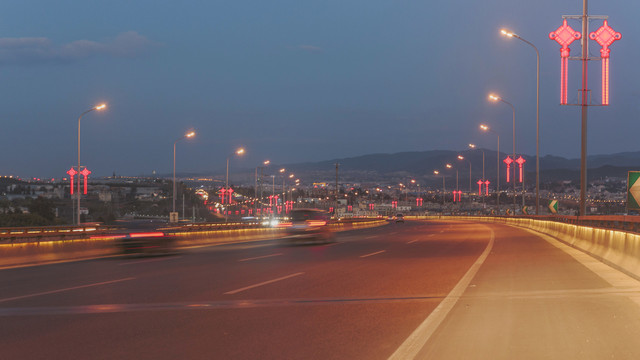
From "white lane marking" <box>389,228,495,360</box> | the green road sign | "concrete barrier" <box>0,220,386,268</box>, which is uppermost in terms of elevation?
the green road sign

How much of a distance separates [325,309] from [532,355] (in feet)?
14.7

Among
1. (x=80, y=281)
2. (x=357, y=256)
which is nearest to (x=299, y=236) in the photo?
(x=357, y=256)

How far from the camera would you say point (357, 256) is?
24.2m

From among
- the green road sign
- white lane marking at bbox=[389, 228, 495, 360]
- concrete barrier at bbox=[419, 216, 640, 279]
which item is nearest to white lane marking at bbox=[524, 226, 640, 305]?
concrete barrier at bbox=[419, 216, 640, 279]

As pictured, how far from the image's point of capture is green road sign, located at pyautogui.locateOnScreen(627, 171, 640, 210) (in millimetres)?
19188

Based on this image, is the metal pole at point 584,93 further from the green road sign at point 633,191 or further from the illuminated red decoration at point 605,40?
the green road sign at point 633,191

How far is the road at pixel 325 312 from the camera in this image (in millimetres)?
8141

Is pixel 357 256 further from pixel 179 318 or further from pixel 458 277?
pixel 179 318

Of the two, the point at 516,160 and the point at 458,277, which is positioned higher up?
the point at 516,160

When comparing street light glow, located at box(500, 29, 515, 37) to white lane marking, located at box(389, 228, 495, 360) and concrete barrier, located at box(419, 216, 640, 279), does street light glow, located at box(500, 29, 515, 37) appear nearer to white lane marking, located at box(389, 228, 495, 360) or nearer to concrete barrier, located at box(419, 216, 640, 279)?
concrete barrier, located at box(419, 216, 640, 279)

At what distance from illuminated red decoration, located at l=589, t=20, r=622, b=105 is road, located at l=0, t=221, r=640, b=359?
17079 millimetres

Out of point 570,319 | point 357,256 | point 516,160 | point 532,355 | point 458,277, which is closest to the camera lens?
point 532,355

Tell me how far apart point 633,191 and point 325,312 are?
12.6 meters

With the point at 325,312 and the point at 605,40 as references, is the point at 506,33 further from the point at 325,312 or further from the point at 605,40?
the point at 325,312
